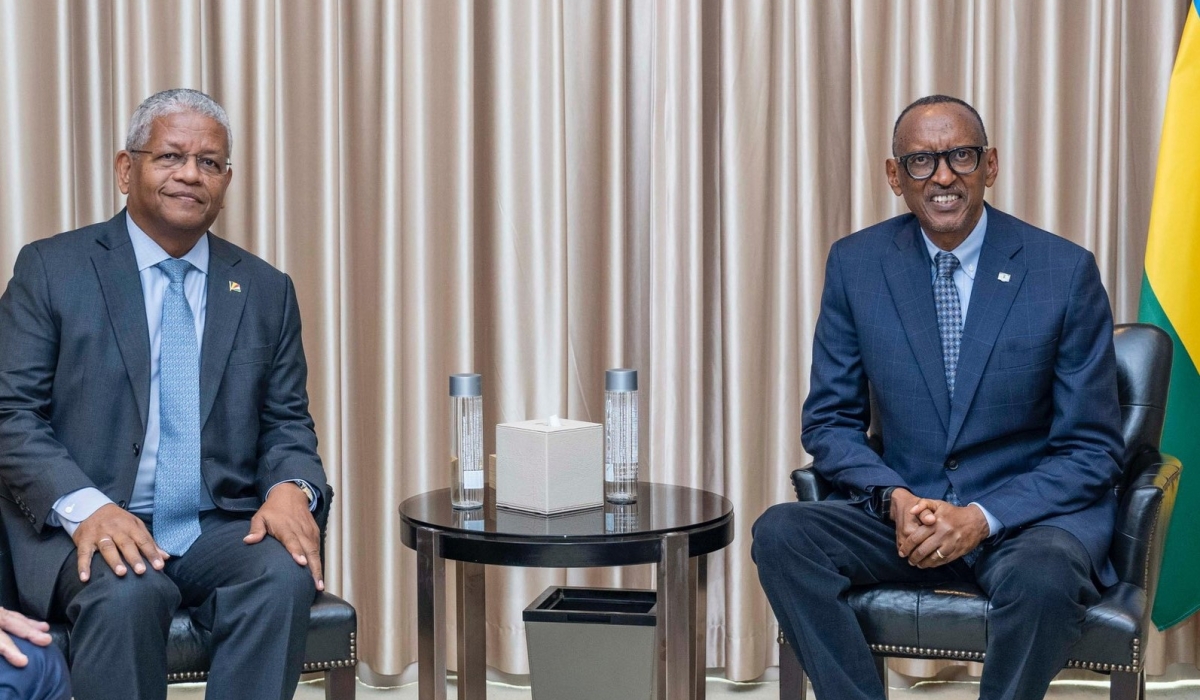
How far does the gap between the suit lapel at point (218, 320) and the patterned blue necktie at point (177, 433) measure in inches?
0.7

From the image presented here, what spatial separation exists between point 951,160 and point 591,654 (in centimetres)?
137

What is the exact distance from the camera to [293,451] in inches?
107

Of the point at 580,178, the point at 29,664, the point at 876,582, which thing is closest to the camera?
the point at 29,664

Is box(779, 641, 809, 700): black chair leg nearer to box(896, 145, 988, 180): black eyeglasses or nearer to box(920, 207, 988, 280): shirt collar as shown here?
box(920, 207, 988, 280): shirt collar

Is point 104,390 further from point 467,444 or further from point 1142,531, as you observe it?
point 1142,531

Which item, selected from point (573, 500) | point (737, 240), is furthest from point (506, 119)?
point (573, 500)

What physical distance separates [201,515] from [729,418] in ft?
5.02

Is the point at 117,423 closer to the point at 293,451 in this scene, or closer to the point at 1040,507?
the point at 293,451

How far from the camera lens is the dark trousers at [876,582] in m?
2.29

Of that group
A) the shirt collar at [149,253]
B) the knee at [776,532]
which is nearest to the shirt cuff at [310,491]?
the shirt collar at [149,253]

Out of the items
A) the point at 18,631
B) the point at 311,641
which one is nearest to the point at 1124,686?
the point at 311,641

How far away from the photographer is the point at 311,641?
2373 mm

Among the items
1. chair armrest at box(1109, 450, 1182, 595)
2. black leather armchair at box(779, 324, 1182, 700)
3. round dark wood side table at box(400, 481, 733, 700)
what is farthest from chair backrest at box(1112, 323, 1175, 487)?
round dark wood side table at box(400, 481, 733, 700)

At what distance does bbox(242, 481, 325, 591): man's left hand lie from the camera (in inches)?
96.6
